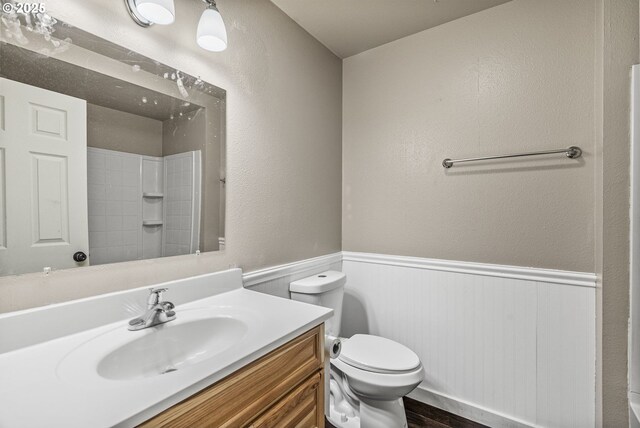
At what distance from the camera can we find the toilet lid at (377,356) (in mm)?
1350

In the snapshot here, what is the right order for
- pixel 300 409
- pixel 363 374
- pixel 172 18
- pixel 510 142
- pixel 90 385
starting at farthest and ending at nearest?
pixel 510 142
pixel 363 374
pixel 172 18
pixel 300 409
pixel 90 385

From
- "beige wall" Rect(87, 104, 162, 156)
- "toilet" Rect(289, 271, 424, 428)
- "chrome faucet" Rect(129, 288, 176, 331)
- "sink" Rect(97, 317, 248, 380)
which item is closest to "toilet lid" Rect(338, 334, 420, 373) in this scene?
"toilet" Rect(289, 271, 424, 428)

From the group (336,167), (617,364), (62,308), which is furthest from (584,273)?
(62,308)

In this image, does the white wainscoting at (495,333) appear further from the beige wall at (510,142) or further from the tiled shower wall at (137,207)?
the tiled shower wall at (137,207)

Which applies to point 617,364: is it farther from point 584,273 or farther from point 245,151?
point 245,151

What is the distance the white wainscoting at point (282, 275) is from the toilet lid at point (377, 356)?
42cm

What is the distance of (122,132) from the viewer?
98 cm

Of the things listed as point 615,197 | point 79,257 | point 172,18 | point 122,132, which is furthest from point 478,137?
point 79,257

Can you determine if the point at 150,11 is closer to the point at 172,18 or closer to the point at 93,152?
the point at 172,18

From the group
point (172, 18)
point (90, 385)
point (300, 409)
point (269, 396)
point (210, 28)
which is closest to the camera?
point (90, 385)

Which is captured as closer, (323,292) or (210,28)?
(210,28)

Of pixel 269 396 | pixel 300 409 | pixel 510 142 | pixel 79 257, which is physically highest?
pixel 510 142

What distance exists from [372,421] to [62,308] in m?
1.31

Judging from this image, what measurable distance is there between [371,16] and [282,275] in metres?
1.48
